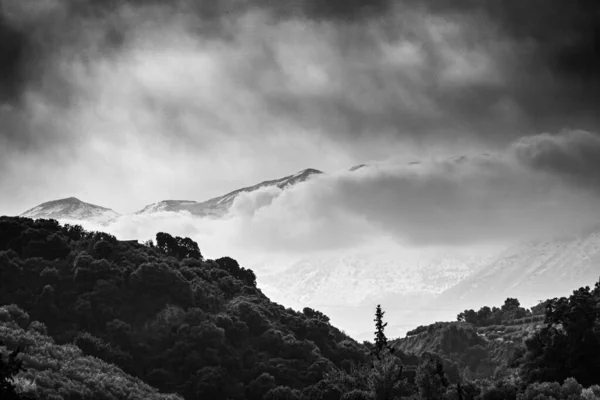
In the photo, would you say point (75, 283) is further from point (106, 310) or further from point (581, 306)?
point (581, 306)

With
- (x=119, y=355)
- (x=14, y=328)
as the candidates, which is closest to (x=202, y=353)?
(x=119, y=355)

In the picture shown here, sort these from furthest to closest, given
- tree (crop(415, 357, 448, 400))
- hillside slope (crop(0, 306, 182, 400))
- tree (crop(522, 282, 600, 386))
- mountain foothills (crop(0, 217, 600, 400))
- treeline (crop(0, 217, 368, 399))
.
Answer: treeline (crop(0, 217, 368, 399)), tree (crop(522, 282, 600, 386)), tree (crop(415, 357, 448, 400)), mountain foothills (crop(0, 217, 600, 400)), hillside slope (crop(0, 306, 182, 400))

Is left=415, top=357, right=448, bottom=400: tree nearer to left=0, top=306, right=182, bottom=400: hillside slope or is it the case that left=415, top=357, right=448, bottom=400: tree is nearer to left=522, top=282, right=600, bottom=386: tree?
left=522, top=282, right=600, bottom=386: tree

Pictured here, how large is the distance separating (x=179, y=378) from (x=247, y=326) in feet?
65.7

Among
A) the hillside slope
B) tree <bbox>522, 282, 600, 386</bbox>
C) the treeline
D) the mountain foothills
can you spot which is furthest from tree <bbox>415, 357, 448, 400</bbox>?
the hillside slope

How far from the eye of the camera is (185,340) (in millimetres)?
106250

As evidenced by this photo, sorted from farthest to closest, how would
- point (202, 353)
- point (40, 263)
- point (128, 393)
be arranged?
1. point (40, 263)
2. point (202, 353)
3. point (128, 393)

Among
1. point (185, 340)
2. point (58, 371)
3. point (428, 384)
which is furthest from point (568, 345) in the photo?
point (58, 371)

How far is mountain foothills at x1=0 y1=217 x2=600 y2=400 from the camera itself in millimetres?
82562

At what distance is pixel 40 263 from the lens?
113 meters

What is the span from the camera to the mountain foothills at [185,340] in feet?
271

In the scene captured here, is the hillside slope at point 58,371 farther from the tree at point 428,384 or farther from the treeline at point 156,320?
the tree at point 428,384

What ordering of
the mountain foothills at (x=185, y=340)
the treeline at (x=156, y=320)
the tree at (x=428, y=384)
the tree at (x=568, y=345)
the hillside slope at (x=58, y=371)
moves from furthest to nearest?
the treeline at (x=156, y=320) < the tree at (x=568, y=345) < the tree at (x=428, y=384) < the mountain foothills at (x=185, y=340) < the hillside slope at (x=58, y=371)

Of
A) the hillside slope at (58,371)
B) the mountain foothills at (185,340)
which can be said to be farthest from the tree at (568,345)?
the hillside slope at (58,371)
